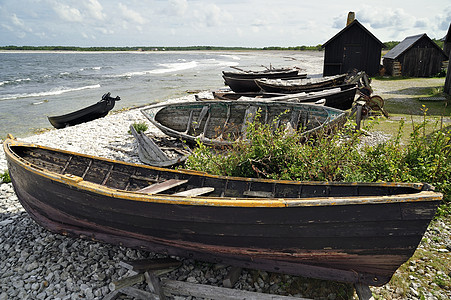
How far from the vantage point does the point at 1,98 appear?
84.6ft

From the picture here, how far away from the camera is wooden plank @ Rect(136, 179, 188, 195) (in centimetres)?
500

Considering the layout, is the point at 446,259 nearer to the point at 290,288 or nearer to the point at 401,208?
the point at 401,208

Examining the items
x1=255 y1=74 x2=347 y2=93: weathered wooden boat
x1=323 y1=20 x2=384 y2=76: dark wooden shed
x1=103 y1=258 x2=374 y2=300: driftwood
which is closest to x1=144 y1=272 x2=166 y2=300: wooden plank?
x1=103 y1=258 x2=374 y2=300: driftwood

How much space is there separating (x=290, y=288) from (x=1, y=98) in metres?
30.5

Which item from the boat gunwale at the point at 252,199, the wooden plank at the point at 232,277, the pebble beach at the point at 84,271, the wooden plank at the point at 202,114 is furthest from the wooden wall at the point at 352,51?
the wooden plank at the point at 232,277

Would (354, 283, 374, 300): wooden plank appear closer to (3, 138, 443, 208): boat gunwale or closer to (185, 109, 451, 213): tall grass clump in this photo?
(3, 138, 443, 208): boat gunwale

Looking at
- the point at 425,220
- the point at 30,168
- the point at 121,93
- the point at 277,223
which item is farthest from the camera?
the point at 121,93

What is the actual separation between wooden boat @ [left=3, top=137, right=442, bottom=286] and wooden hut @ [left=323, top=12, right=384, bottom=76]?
26.5m

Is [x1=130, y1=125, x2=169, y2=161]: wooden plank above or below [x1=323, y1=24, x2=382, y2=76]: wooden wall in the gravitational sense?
below

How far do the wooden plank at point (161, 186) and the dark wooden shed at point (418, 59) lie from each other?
31619mm

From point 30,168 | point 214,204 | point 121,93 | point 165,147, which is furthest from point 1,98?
point 214,204

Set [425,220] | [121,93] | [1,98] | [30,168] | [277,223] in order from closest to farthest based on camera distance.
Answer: [425,220]
[277,223]
[30,168]
[1,98]
[121,93]

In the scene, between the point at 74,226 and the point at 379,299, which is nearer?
the point at 379,299

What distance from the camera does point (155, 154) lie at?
29.4 ft
